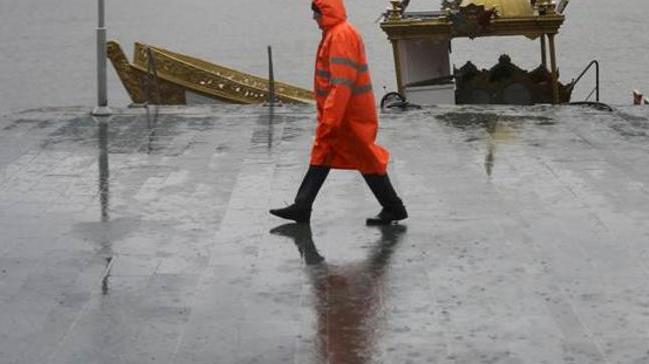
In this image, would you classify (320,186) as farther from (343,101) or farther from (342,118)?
(343,101)

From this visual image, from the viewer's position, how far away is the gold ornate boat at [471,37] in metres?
21.7

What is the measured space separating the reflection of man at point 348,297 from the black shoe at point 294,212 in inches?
2.6

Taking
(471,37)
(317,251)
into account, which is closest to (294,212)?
(317,251)

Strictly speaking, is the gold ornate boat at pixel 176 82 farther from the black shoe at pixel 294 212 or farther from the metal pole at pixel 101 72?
the black shoe at pixel 294 212

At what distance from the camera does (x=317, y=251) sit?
995 centimetres

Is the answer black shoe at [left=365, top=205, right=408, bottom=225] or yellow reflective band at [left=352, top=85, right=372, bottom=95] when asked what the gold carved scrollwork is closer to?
black shoe at [left=365, top=205, right=408, bottom=225]

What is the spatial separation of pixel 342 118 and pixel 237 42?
147ft

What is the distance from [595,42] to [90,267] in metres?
44.2

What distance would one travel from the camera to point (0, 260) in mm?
9688

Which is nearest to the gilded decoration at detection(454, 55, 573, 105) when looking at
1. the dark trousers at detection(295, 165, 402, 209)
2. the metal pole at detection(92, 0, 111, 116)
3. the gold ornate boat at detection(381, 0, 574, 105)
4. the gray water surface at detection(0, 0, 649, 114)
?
the gold ornate boat at detection(381, 0, 574, 105)

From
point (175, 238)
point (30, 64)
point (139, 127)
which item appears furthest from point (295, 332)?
point (30, 64)

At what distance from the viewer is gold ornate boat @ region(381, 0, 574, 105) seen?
2170 cm

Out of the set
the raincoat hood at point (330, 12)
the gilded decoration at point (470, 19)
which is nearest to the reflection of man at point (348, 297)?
the raincoat hood at point (330, 12)

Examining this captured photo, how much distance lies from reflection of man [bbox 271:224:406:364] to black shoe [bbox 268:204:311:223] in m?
0.07
